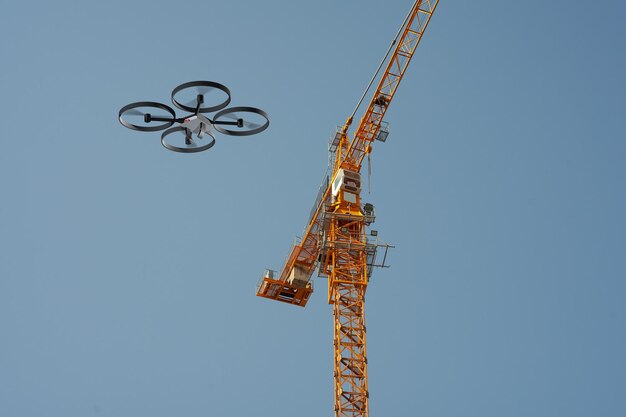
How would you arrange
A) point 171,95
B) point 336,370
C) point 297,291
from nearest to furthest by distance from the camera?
point 171,95 → point 336,370 → point 297,291

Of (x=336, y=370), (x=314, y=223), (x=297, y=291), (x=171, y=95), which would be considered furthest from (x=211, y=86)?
(x=297, y=291)

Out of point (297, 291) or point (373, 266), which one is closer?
point (373, 266)

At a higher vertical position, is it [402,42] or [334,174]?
[402,42]

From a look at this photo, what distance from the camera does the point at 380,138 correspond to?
78.9 metres

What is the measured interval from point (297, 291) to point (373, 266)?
10.2m

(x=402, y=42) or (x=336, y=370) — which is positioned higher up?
(x=402, y=42)

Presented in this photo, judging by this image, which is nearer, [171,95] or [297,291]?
[171,95]

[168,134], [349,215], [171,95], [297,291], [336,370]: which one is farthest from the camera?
[297,291]

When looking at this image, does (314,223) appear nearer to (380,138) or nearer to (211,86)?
(380,138)

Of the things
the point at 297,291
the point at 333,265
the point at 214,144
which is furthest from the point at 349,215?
the point at 214,144

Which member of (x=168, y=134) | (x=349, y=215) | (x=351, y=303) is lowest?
(x=168, y=134)

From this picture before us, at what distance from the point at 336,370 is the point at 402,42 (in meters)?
21.6

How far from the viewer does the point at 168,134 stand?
44.8 metres

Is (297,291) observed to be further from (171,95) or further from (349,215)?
(171,95)
